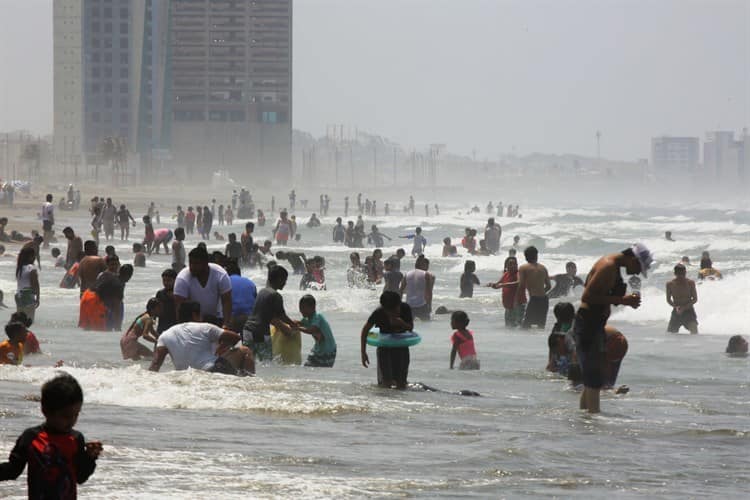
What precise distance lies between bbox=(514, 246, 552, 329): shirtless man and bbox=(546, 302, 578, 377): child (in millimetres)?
4746

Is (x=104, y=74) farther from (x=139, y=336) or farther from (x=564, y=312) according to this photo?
(x=564, y=312)

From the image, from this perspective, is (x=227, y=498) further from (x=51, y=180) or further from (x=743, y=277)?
(x=51, y=180)

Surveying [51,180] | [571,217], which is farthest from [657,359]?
[51,180]

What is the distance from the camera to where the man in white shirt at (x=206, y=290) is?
36.9 ft

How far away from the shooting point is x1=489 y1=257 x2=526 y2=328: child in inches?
776

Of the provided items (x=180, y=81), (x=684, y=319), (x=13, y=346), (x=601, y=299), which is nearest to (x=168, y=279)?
(x=13, y=346)

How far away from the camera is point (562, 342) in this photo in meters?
12.8

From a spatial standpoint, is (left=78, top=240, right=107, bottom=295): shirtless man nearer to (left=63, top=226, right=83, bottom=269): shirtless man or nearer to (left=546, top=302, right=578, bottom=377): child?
(left=63, top=226, right=83, bottom=269): shirtless man

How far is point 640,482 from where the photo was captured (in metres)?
8.15

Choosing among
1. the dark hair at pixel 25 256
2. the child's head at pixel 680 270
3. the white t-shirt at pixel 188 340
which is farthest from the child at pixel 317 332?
the child's head at pixel 680 270

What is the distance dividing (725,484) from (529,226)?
86719 mm

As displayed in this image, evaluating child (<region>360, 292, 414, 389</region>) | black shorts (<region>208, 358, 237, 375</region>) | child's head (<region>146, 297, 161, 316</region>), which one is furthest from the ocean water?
child's head (<region>146, 297, 161, 316</region>)

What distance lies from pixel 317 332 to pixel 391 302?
1805 mm

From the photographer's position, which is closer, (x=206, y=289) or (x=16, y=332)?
(x=206, y=289)
